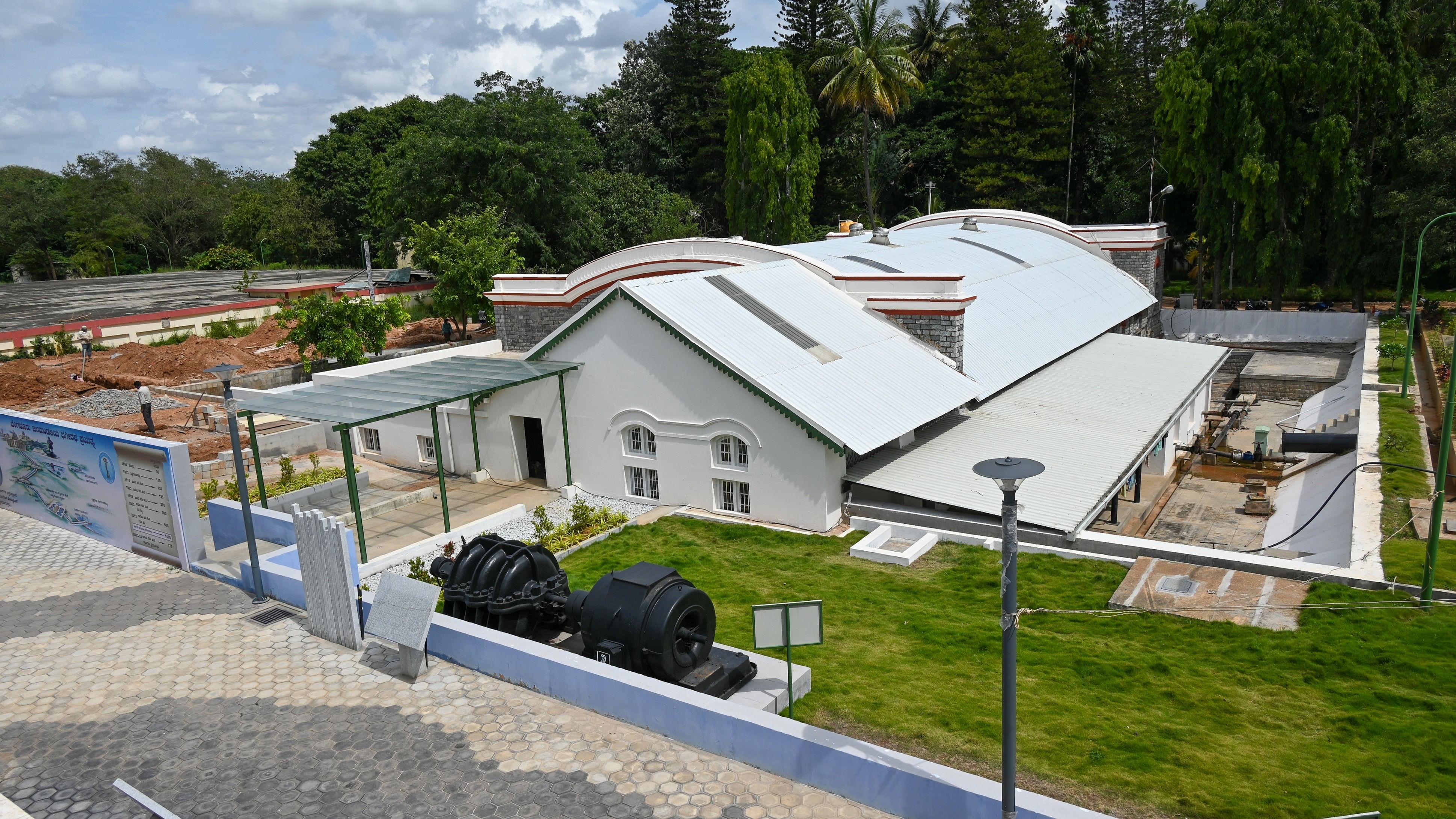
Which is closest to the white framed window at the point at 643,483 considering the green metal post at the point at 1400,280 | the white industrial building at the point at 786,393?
the white industrial building at the point at 786,393

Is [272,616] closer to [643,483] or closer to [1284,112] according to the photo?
[643,483]

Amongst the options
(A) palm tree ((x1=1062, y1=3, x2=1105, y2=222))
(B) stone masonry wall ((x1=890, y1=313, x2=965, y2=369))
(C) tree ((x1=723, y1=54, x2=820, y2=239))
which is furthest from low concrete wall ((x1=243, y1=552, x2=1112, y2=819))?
(A) palm tree ((x1=1062, y1=3, x2=1105, y2=222))

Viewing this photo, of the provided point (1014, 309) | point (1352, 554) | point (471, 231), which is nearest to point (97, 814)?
point (1352, 554)

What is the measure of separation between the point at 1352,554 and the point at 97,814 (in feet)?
58.1

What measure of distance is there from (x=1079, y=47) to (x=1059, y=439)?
134 feet

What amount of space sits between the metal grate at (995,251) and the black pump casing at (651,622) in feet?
84.8

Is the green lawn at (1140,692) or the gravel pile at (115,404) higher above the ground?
the gravel pile at (115,404)

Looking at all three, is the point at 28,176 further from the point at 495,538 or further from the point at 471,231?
the point at 495,538

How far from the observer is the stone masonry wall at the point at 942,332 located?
22766 mm

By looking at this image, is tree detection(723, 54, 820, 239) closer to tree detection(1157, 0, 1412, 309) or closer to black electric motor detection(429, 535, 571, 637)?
tree detection(1157, 0, 1412, 309)

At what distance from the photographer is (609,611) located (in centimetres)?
1129

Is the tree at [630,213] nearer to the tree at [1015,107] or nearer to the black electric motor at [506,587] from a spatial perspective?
the tree at [1015,107]

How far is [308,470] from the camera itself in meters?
24.2

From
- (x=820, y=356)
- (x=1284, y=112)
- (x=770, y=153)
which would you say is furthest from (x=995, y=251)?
(x=770, y=153)
